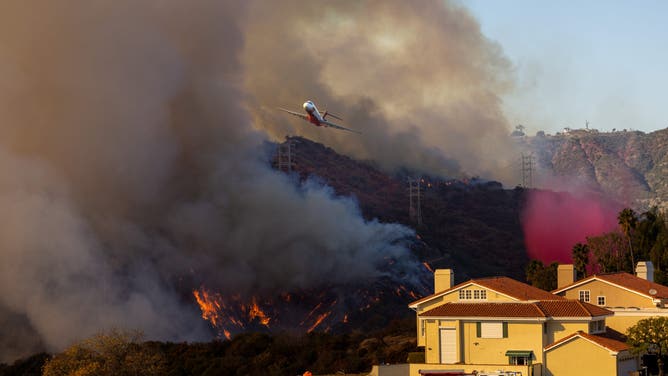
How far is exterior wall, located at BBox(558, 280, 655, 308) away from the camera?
84.8m

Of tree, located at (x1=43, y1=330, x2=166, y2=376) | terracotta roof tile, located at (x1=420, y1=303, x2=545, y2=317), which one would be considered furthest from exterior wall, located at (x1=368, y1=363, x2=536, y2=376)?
tree, located at (x1=43, y1=330, x2=166, y2=376)

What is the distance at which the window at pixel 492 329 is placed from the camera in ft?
245

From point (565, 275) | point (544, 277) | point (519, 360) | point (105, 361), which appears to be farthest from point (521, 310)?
point (544, 277)

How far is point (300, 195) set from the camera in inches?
7003

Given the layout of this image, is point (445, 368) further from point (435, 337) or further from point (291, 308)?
point (291, 308)

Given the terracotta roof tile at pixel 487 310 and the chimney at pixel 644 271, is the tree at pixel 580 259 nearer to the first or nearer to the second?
the chimney at pixel 644 271

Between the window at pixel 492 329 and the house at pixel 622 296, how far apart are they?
11790 mm

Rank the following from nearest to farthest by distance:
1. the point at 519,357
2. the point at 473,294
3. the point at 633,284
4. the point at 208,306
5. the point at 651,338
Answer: the point at 651,338, the point at 519,357, the point at 473,294, the point at 633,284, the point at 208,306

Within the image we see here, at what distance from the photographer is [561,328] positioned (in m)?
74.7

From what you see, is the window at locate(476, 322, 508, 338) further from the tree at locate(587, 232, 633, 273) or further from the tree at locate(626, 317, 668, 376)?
the tree at locate(587, 232, 633, 273)

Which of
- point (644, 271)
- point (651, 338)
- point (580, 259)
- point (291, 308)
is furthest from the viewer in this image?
point (291, 308)

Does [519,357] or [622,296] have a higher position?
[622,296]

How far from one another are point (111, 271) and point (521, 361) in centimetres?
8576

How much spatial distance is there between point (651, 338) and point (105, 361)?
137ft
